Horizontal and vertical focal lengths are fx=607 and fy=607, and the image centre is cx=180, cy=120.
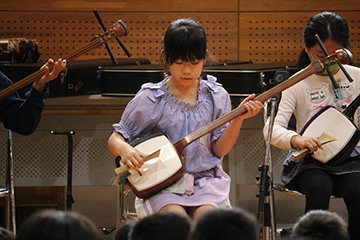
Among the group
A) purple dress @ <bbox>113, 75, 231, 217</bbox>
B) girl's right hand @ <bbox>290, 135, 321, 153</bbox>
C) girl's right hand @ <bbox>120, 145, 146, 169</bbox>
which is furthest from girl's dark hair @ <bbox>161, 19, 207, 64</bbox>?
girl's right hand @ <bbox>290, 135, 321, 153</bbox>

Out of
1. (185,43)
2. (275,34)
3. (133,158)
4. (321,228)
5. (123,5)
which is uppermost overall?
(123,5)

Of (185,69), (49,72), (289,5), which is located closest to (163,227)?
(185,69)

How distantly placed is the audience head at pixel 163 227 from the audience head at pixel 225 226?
36 mm

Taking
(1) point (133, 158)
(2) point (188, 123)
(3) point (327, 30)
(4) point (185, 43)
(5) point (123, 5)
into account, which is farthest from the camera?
(5) point (123, 5)

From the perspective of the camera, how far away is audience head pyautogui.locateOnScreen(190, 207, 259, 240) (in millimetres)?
740

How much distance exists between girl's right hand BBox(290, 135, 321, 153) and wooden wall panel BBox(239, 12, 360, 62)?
254cm

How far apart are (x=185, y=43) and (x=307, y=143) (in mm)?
702

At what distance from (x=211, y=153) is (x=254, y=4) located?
2.85 m

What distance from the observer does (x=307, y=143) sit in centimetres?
255

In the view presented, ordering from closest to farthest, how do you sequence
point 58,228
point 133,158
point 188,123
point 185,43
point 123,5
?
point 58,228, point 133,158, point 185,43, point 188,123, point 123,5

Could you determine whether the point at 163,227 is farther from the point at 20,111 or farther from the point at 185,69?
the point at 20,111

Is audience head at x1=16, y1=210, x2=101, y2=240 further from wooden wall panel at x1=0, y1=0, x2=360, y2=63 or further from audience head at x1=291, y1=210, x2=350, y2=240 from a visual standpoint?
wooden wall panel at x1=0, y1=0, x2=360, y2=63

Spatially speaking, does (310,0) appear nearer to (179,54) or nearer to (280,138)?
(280,138)

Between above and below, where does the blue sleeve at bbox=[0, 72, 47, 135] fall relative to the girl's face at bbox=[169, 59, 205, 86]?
below
